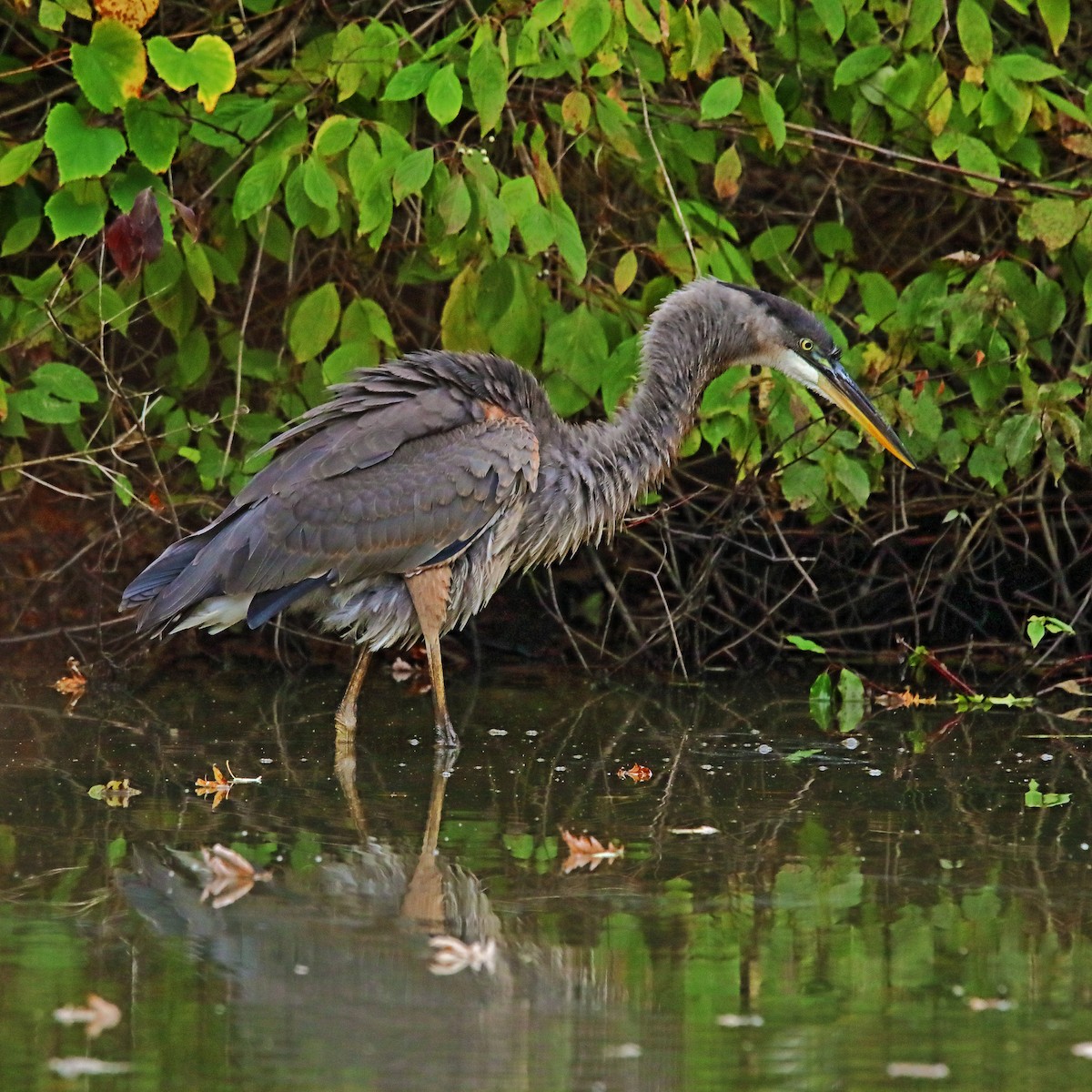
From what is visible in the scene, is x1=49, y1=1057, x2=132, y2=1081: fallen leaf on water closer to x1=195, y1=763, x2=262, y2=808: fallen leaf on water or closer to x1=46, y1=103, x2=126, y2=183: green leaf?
x1=195, y1=763, x2=262, y2=808: fallen leaf on water

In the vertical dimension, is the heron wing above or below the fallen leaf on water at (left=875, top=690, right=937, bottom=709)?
above

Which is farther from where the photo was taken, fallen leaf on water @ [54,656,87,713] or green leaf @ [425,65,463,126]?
fallen leaf on water @ [54,656,87,713]

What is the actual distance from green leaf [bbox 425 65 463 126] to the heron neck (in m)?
1.19

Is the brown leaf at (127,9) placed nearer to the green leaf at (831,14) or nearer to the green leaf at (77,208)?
the green leaf at (77,208)

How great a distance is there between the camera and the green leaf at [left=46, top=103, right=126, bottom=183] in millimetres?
5453

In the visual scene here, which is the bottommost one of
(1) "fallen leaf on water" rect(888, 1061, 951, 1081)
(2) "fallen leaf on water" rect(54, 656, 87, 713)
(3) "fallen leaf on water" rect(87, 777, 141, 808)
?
(1) "fallen leaf on water" rect(888, 1061, 951, 1081)

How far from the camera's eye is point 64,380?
244 inches

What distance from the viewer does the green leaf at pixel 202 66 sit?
217 inches

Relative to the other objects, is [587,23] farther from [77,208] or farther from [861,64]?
[77,208]

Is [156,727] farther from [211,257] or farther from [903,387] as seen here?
[903,387]

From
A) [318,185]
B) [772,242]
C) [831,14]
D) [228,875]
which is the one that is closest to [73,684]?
[318,185]

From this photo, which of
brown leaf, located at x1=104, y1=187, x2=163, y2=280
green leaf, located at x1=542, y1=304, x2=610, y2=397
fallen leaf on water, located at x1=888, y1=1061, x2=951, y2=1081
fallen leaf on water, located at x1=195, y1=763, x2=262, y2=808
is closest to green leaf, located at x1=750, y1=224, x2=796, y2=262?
green leaf, located at x1=542, y1=304, x2=610, y2=397

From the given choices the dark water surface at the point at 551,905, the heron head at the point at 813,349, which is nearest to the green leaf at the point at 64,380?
the dark water surface at the point at 551,905

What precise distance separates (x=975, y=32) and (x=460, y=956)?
3.79 metres
